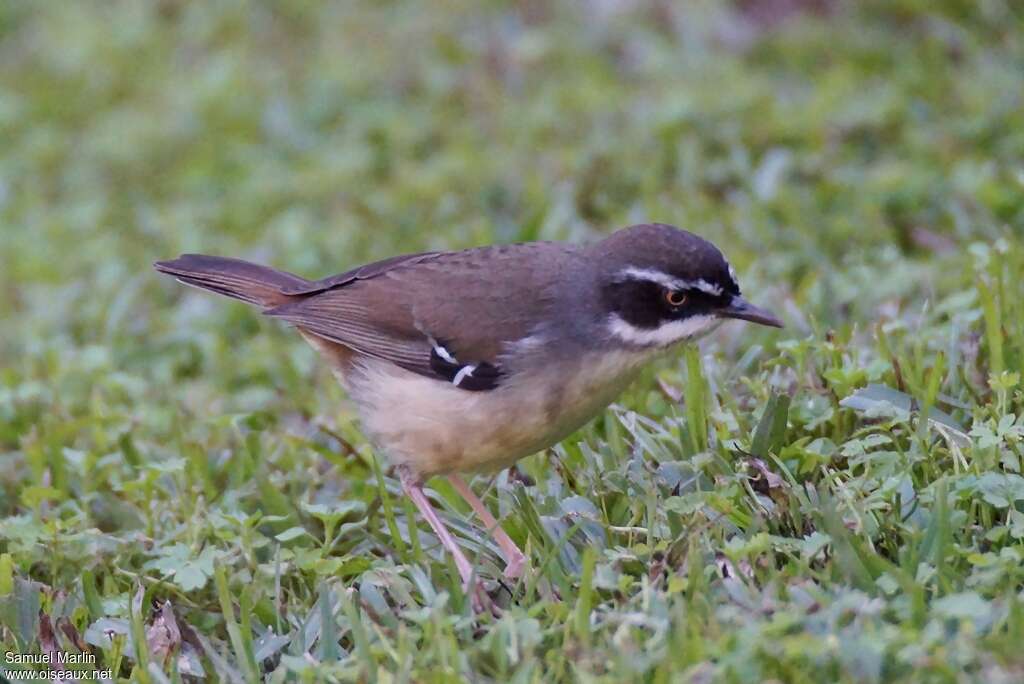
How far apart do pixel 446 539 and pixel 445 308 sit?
3.09ft

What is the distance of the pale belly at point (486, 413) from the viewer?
17.5 ft

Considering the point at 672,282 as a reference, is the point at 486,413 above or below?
below

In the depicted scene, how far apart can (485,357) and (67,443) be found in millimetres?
2411

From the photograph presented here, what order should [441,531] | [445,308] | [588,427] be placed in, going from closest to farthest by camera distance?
[441,531]
[445,308]
[588,427]

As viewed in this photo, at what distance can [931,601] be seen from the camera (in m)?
4.33

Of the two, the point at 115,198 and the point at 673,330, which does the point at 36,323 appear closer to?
the point at 115,198

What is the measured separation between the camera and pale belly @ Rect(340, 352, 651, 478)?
17.5 ft

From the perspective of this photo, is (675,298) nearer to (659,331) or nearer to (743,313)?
(659,331)

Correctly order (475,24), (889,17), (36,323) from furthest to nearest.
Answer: (475,24) → (889,17) → (36,323)

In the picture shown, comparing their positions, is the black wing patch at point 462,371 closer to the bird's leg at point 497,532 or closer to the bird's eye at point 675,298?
the bird's leg at point 497,532

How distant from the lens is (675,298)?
5.35 m

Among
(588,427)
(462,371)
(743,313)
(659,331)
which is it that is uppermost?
(743,313)

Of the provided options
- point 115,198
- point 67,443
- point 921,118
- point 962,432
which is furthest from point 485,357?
point 115,198

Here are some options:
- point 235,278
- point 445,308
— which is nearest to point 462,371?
point 445,308
